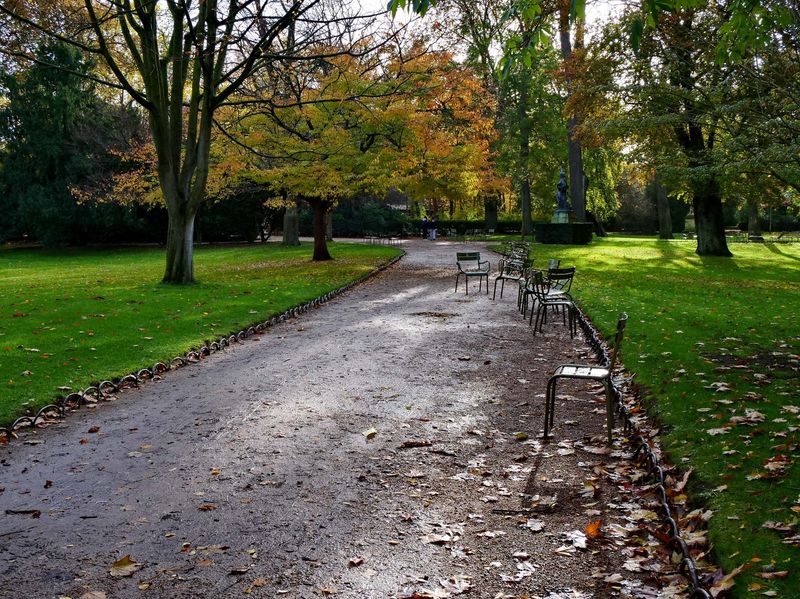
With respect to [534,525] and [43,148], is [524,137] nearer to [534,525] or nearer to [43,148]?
[43,148]

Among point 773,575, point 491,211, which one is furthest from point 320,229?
point 491,211

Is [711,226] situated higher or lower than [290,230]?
lower

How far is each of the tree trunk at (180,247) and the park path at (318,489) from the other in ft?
31.9

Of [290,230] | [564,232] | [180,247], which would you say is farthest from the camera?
[290,230]

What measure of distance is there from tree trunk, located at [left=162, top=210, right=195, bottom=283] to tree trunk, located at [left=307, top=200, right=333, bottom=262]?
26.1ft

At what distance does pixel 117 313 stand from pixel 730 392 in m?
10.5

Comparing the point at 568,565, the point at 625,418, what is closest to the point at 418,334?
the point at 625,418

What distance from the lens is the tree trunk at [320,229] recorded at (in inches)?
1001

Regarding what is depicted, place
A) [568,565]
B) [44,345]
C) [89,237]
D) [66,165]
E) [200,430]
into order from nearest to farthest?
[568,565] < [200,430] < [44,345] < [66,165] < [89,237]

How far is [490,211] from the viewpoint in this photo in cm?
4919

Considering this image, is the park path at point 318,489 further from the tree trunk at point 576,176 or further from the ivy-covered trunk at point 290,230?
the ivy-covered trunk at point 290,230

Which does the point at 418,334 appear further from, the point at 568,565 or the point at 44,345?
the point at 568,565

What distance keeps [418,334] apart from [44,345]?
558 cm

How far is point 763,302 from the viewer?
14281mm
